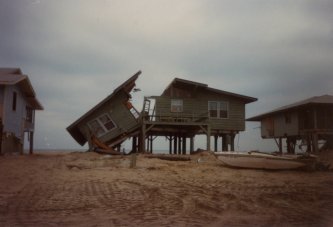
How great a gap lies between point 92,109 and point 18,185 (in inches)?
606

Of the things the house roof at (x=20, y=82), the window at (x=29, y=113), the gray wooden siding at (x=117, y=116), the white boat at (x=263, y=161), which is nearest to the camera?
the white boat at (x=263, y=161)

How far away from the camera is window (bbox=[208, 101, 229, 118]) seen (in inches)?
1168

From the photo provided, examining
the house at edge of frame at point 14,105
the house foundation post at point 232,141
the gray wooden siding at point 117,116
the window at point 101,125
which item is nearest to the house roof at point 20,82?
the house at edge of frame at point 14,105

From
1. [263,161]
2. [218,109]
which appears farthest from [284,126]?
[263,161]

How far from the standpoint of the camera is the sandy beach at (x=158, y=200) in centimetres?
730

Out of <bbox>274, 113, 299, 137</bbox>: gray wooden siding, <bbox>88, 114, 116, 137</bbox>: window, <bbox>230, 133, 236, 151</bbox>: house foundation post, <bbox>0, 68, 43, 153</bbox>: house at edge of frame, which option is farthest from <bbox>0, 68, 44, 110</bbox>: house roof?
<bbox>274, 113, 299, 137</bbox>: gray wooden siding

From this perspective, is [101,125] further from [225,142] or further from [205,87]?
[225,142]

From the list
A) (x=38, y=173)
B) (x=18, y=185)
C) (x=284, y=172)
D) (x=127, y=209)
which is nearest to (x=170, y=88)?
(x=284, y=172)

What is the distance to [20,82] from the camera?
27688 millimetres

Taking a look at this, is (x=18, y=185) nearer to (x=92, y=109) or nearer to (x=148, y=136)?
(x=92, y=109)

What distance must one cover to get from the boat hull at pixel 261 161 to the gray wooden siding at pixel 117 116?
1050 cm

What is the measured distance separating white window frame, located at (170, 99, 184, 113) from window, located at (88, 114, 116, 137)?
5.06 meters

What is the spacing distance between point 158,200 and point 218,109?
21131mm

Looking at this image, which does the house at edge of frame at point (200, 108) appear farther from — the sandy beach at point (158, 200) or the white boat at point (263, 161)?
the sandy beach at point (158, 200)
